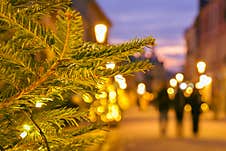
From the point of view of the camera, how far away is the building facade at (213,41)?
54125mm

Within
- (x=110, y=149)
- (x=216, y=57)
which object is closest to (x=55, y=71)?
(x=110, y=149)

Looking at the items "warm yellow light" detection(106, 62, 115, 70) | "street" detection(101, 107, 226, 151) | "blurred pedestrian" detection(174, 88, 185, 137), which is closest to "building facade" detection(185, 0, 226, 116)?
"street" detection(101, 107, 226, 151)

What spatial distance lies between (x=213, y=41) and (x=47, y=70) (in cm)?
5909

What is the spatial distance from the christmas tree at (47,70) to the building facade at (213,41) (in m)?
42.7

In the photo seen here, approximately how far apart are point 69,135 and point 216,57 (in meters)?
56.5

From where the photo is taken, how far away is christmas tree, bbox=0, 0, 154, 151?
2072 millimetres

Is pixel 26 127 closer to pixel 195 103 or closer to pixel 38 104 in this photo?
pixel 38 104

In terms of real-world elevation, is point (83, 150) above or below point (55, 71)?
below

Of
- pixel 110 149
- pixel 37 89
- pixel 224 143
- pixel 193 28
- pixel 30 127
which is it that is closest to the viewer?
pixel 37 89

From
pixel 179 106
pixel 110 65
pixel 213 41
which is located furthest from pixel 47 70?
pixel 213 41

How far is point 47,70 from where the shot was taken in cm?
219

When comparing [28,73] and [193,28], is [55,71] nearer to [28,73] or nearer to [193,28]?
[28,73]

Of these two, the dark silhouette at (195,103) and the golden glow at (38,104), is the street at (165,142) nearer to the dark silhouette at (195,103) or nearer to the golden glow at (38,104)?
the dark silhouette at (195,103)

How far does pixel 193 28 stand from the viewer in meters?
81.4
